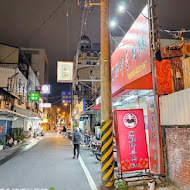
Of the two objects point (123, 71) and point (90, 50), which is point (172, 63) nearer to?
point (123, 71)

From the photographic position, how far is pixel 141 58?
305 inches

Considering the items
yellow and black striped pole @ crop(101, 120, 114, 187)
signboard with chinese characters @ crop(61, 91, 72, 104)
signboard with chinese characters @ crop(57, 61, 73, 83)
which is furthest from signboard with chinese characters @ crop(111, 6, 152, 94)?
signboard with chinese characters @ crop(61, 91, 72, 104)

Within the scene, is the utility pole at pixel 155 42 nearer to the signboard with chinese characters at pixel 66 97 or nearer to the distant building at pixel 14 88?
the distant building at pixel 14 88

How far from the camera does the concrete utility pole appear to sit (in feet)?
22.0

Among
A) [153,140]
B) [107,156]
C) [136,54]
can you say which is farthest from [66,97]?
[107,156]

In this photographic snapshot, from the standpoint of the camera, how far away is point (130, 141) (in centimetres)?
716

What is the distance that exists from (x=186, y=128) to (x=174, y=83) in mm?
2101

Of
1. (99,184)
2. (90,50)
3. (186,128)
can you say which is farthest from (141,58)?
(90,50)

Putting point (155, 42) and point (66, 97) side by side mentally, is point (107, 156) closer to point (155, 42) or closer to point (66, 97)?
point (155, 42)

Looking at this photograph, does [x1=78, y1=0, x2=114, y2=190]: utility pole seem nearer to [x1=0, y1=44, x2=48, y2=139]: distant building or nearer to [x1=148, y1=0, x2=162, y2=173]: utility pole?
[x1=148, y1=0, x2=162, y2=173]: utility pole

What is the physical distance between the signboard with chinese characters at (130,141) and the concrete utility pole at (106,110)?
0.34 metres

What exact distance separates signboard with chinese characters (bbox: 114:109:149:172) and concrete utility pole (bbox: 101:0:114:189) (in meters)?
0.34

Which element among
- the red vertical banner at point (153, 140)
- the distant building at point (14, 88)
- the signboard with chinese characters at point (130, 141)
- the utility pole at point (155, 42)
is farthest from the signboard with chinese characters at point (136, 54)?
the distant building at point (14, 88)

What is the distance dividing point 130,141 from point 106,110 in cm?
142
